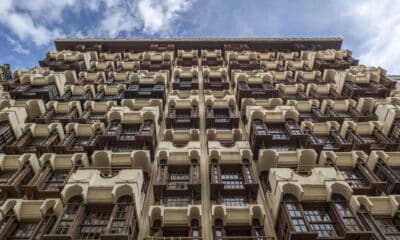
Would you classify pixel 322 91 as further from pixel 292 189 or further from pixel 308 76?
pixel 292 189

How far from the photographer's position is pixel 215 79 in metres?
39.6

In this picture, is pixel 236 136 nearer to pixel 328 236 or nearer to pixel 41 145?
pixel 328 236

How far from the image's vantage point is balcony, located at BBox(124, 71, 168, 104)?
106 feet

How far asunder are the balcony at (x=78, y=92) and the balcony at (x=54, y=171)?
11.5 meters

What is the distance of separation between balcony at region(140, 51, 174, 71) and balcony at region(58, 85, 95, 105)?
994 centimetres

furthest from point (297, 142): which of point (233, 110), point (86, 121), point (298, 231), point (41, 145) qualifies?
point (41, 145)

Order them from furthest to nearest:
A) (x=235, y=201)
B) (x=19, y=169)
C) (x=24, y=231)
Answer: (x=19, y=169) < (x=235, y=201) < (x=24, y=231)

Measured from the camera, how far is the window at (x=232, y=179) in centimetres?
2038

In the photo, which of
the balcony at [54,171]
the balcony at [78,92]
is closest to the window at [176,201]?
the balcony at [54,171]

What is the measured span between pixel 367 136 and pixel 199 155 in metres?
16.4

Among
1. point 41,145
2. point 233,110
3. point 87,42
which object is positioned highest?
point 87,42

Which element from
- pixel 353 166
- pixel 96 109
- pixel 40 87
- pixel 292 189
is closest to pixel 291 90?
pixel 353 166

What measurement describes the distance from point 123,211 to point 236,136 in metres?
12.4

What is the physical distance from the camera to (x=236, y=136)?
2552 cm
